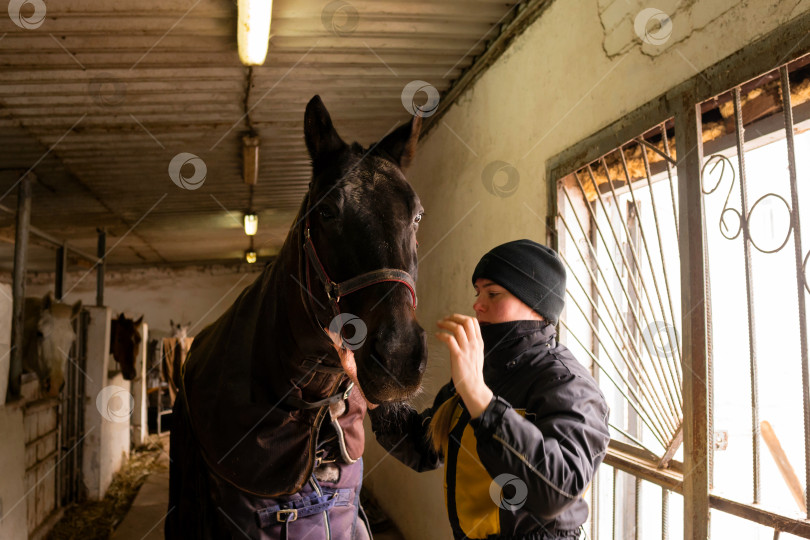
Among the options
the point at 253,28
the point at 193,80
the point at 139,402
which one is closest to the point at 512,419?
the point at 253,28

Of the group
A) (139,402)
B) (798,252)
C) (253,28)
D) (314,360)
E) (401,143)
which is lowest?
(139,402)

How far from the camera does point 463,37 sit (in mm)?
3350

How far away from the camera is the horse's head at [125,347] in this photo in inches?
303

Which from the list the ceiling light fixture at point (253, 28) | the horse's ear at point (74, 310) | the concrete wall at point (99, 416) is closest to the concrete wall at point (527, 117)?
the ceiling light fixture at point (253, 28)

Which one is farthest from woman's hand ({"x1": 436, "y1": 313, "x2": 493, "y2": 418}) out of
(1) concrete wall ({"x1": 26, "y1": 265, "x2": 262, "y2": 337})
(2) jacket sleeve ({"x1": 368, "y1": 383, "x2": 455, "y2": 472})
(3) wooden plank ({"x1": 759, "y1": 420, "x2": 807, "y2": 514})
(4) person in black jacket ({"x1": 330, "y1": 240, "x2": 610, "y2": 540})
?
(1) concrete wall ({"x1": 26, "y1": 265, "x2": 262, "y2": 337})

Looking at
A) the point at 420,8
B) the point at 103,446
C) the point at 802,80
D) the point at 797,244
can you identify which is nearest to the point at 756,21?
the point at 802,80

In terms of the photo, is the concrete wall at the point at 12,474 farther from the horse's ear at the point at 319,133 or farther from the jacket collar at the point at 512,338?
the jacket collar at the point at 512,338

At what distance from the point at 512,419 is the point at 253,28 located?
8.09 feet

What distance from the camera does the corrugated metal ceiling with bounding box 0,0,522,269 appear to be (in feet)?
9.85

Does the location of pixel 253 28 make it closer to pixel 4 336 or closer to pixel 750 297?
pixel 750 297

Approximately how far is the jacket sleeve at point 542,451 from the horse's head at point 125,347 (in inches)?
307

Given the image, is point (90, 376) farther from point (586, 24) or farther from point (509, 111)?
point (586, 24)

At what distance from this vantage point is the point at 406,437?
163 centimetres

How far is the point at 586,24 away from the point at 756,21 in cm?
96
